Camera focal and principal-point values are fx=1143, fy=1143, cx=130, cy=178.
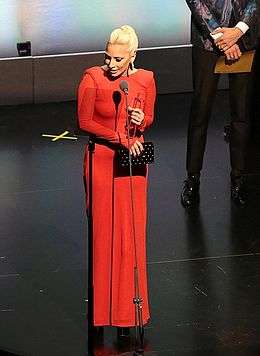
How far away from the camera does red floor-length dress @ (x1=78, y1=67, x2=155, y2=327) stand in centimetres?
501

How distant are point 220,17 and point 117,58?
6.32 ft

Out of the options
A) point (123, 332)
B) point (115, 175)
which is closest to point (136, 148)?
point (115, 175)

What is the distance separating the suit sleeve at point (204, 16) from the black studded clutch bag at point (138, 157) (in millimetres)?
1861

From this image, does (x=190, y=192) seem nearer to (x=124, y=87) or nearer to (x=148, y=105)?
(x=148, y=105)

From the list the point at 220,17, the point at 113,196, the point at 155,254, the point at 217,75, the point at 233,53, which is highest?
the point at 220,17

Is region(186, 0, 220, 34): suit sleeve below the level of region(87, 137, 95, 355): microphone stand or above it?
above

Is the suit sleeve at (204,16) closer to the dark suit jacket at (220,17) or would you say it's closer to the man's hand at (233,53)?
the dark suit jacket at (220,17)

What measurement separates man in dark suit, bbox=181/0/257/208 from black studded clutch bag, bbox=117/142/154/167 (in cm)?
184

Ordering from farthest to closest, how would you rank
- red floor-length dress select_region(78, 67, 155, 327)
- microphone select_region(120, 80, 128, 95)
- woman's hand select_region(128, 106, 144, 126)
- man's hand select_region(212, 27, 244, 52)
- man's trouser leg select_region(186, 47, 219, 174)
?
1. man's trouser leg select_region(186, 47, 219, 174)
2. man's hand select_region(212, 27, 244, 52)
3. red floor-length dress select_region(78, 67, 155, 327)
4. woman's hand select_region(128, 106, 144, 126)
5. microphone select_region(120, 80, 128, 95)

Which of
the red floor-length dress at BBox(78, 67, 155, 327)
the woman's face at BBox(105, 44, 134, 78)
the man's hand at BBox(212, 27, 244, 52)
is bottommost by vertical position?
the red floor-length dress at BBox(78, 67, 155, 327)

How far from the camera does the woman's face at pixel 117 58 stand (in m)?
4.91

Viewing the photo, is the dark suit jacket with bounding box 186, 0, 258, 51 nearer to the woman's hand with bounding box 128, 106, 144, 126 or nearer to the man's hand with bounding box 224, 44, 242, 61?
the man's hand with bounding box 224, 44, 242, 61

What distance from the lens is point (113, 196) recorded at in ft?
16.8

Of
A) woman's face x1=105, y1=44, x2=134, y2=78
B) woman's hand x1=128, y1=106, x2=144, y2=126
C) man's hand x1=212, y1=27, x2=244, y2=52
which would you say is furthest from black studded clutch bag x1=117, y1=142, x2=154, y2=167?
man's hand x1=212, y1=27, x2=244, y2=52
